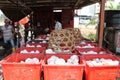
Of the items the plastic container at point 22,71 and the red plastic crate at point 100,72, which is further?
the plastic container at point 22,71

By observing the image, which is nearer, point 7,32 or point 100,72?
point 100,72

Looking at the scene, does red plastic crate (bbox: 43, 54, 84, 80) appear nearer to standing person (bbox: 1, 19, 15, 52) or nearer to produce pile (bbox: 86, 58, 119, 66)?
produce pile (bbox: 86, 58, 119, 66)

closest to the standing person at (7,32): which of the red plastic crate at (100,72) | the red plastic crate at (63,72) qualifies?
the red plastic crate at (63,72)

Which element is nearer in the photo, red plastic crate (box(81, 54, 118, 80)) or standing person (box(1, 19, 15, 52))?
red plastic crate (box(81, 54, 118, 80))

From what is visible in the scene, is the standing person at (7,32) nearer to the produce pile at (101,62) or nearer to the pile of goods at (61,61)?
the pile of goods at (61,61)

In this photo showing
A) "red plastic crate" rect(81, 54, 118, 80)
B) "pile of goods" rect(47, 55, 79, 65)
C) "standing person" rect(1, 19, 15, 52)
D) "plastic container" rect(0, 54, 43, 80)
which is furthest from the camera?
"standing person" rect(1, 19, 15, 52)

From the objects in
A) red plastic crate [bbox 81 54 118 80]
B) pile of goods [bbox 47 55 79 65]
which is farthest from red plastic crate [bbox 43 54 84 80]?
pile of goods [bbox 47 55 79 65]

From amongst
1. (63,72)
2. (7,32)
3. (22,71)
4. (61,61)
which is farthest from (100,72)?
(7,32)

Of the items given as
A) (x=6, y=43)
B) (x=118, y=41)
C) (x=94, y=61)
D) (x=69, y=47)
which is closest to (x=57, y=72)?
(x=94, y=61)

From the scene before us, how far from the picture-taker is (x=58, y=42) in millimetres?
6297

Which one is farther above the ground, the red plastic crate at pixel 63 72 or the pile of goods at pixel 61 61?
the pile of goods at pixel 61 61

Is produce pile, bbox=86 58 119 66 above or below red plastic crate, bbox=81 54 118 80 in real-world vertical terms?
above

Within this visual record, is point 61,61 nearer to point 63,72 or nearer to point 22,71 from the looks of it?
point 63,72

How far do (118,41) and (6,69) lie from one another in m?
7.12
